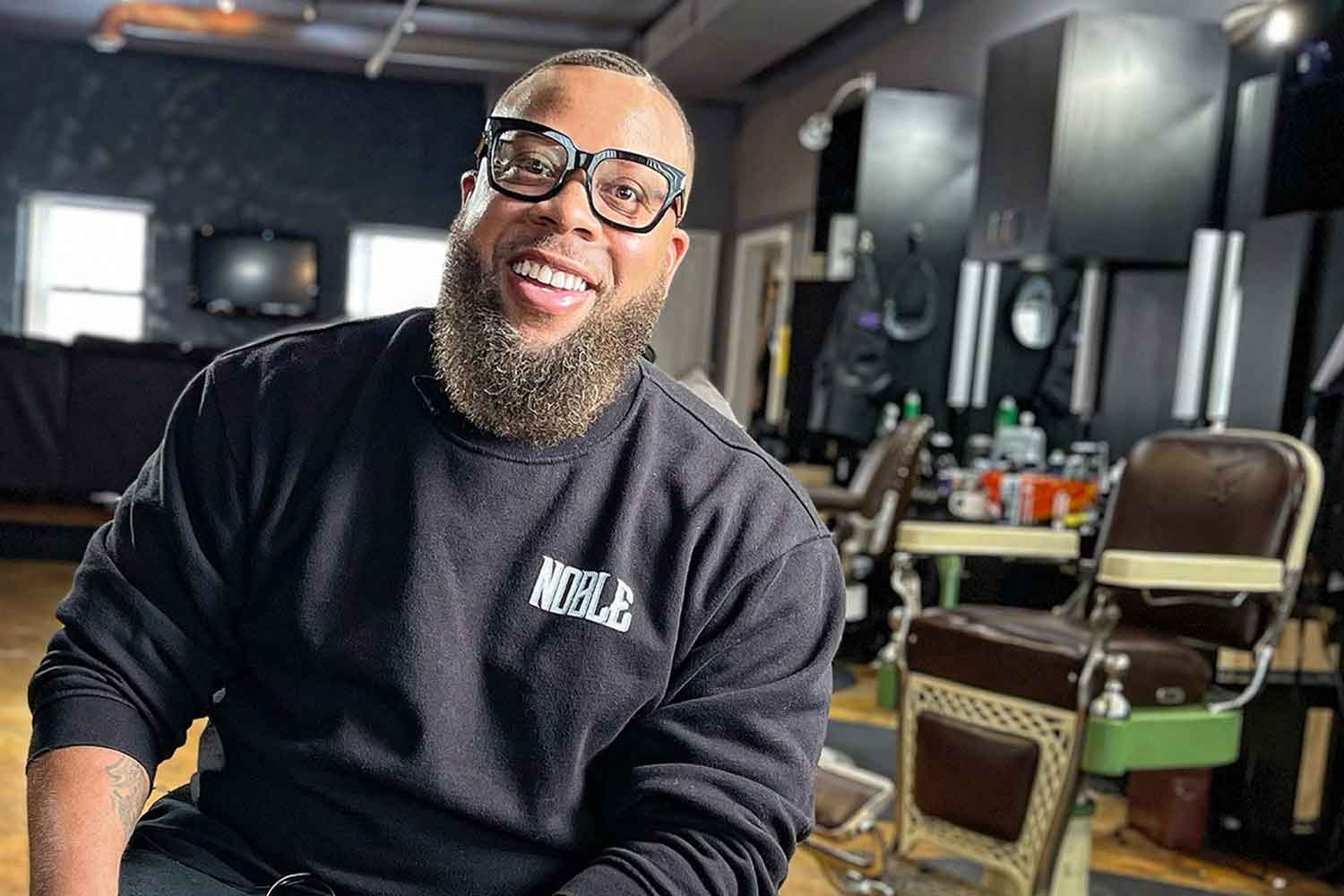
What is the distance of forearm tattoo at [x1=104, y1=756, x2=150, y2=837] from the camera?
1253 millimetres

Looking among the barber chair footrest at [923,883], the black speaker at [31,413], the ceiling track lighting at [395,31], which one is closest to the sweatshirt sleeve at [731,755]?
the barber chair footrest at [923,883]

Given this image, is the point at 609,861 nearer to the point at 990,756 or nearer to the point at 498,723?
the point at 498,723

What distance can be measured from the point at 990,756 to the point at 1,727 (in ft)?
8.83

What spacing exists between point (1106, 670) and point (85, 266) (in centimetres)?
962

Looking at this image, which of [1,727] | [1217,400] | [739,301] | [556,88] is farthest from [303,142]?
[556,88]

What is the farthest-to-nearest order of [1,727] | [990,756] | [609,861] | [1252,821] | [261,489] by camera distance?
1. [1,727]
2. [1252,821]
3. [990,756]
4. [261,489]
5. [609,861]

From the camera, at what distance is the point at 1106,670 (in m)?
2.75

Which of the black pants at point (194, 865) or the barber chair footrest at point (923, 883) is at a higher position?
the black pants at point (194, 865)

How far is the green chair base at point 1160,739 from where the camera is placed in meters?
2.73

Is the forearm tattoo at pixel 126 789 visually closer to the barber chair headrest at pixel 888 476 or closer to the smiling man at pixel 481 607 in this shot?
the smiling man at pixel 481 607

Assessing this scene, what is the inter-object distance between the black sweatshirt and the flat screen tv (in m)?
9.48

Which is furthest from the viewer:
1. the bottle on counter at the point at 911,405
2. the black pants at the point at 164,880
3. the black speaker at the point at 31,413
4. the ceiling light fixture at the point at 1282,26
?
the black speaker at the point at 31,413

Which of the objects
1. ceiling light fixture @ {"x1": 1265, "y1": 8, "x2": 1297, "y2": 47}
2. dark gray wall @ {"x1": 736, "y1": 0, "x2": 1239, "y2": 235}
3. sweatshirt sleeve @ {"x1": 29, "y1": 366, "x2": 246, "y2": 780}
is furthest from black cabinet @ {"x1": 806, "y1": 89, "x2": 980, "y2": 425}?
sweatshirt sleeve @ {"x1": 29, "y1": 366, "x2": 246, "y2": 780}

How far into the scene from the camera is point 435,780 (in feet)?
4.09
